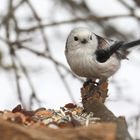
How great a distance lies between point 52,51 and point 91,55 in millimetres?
3807

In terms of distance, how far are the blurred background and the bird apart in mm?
620

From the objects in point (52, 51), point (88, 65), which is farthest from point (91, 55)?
point (52, 51)

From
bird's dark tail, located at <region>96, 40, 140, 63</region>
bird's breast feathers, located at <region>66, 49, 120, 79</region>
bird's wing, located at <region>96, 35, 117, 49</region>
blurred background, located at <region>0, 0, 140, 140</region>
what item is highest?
blurred background, located at <region>0, 0, 140, 140</region>

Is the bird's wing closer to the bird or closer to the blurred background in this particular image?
the bird

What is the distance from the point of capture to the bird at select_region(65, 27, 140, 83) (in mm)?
3359

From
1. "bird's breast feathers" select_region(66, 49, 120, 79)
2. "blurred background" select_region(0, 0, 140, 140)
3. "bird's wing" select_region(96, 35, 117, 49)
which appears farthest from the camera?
"blurred background" select_region(0, 0, 140, 140)

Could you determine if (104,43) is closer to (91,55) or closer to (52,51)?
(91,55)

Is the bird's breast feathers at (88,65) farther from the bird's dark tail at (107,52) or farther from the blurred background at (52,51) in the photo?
the blurred background at (52,51)

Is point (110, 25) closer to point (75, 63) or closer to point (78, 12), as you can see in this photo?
point (78, 12)

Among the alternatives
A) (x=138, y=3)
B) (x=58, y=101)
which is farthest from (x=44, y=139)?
(x=58, y=101)

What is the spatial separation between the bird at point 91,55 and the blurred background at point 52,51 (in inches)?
24.4

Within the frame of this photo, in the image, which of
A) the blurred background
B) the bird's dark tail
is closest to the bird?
the bird's dark tail

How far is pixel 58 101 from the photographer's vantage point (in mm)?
6410

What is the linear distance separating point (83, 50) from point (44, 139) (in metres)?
1.42
